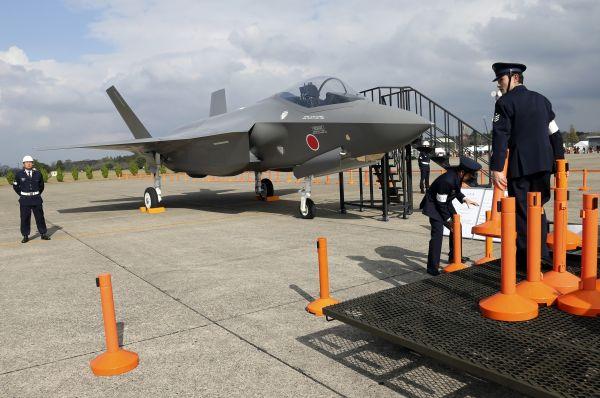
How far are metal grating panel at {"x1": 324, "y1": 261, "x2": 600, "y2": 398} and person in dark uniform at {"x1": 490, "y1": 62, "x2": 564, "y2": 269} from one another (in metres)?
0.97

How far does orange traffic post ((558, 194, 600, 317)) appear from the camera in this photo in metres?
3.50

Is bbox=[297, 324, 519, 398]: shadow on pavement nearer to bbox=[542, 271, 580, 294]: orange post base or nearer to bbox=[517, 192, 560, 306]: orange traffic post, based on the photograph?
bbox=[517, 192, 560, 306]: orange traffic post

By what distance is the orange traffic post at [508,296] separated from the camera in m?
3.41

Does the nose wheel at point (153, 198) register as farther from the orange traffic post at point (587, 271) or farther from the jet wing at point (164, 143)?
the orange traffic post at point (587, 271)

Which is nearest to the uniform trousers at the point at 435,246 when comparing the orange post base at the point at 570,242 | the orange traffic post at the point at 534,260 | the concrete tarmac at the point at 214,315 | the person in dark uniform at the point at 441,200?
Result: the person in dark uniform at the point at 441,200

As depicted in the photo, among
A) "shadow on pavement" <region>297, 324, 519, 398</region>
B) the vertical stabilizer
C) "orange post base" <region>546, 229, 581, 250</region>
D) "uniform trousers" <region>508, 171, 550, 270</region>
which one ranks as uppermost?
the vertical stabilizer

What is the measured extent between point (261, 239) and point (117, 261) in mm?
2749

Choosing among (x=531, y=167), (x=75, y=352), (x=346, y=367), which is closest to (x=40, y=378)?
(x=75, y=352)

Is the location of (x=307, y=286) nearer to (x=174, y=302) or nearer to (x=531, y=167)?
(x=174, y=302)

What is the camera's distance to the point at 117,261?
761cm

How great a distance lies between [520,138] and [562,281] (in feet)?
4.42

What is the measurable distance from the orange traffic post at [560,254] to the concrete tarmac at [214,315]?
1.42m

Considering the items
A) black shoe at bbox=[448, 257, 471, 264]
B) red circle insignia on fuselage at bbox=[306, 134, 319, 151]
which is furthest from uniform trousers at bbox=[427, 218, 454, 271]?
red circle insignia on fuselage at bbox=[306, 134, 319, 151]

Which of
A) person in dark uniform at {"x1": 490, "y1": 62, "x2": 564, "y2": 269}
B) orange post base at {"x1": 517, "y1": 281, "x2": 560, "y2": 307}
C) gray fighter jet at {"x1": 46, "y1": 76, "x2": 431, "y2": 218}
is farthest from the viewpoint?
gray fighter jet at {"x1": 46, "y1": 76, "x2": 431, "y2": 218}
